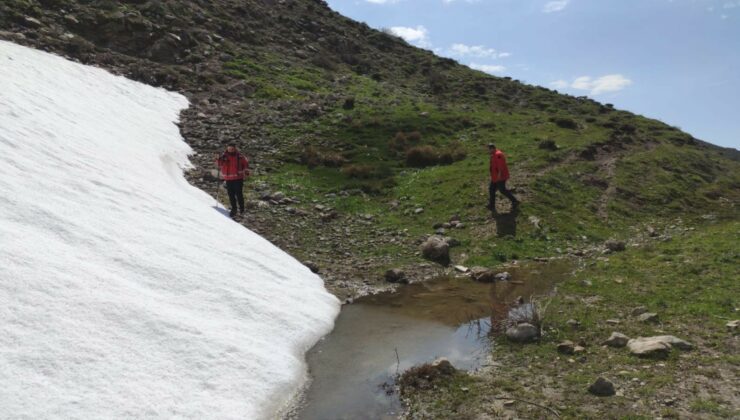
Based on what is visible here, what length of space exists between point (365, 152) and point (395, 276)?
13.7m

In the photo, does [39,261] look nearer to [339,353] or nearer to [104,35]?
[339,353]

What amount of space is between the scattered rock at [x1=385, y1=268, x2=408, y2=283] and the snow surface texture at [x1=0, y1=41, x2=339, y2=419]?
212 centimetres

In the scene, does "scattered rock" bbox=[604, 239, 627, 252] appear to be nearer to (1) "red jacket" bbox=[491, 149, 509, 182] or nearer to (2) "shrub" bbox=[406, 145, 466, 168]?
(1) "red jacket" bbox=[491, 149, 509, 182]

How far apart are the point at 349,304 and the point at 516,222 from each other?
9064 mm

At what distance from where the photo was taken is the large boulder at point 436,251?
1641cm

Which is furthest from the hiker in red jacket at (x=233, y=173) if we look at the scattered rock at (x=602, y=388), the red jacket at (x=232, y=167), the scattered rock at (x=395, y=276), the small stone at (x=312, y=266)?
the scattered rock at (x=602, y=388)

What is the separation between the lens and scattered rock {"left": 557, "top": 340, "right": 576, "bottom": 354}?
9.07m

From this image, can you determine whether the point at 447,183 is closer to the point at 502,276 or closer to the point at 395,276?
the point at 502,276

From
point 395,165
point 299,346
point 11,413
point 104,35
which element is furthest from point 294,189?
point 104,35

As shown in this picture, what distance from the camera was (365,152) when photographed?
89.8 feet

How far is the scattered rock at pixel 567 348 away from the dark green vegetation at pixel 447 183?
0.25 meters

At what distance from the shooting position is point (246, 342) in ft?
28.9

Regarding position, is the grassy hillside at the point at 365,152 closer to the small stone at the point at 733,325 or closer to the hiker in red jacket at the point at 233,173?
the hiker in red jacket at the point at 233,173

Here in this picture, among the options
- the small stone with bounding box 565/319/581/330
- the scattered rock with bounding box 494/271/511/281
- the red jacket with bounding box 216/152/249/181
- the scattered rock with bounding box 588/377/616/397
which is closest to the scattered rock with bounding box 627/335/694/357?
the small stone with bounding box 565/319/581/330
